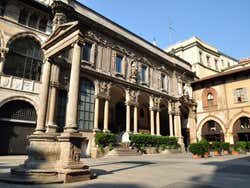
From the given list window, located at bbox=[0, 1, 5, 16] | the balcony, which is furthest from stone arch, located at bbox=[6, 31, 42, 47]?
the balcony

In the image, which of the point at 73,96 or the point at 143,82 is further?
the point at 143,82

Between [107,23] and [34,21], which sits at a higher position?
[107,23]

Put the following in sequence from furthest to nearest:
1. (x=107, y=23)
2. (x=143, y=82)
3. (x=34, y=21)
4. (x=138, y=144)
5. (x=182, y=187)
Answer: (x=143, y=82), (x=107, y=23), (x=138, y=144), (x=34, y=21), (x=182, y=187)

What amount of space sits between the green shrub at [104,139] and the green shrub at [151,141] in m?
2.59

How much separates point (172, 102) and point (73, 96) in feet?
73.4

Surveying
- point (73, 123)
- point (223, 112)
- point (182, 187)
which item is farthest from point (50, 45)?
point (223, 112)

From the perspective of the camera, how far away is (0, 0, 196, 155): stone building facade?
9172 millimetres

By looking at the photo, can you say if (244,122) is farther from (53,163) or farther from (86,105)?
(53,163)

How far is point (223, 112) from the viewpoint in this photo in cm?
2773

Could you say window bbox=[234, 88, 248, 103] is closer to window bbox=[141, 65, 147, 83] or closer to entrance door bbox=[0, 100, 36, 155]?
window bbox=[141, 65, 147, 83]

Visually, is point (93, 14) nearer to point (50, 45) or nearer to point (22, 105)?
point (22, 105)

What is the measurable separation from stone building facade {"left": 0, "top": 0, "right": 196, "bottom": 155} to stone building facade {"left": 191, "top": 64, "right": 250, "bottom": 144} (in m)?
5.38

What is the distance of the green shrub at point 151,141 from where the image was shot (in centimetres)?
2023

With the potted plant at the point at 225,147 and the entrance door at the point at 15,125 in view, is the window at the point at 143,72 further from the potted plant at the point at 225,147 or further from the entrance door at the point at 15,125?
the entrance door at the point at 15,125
